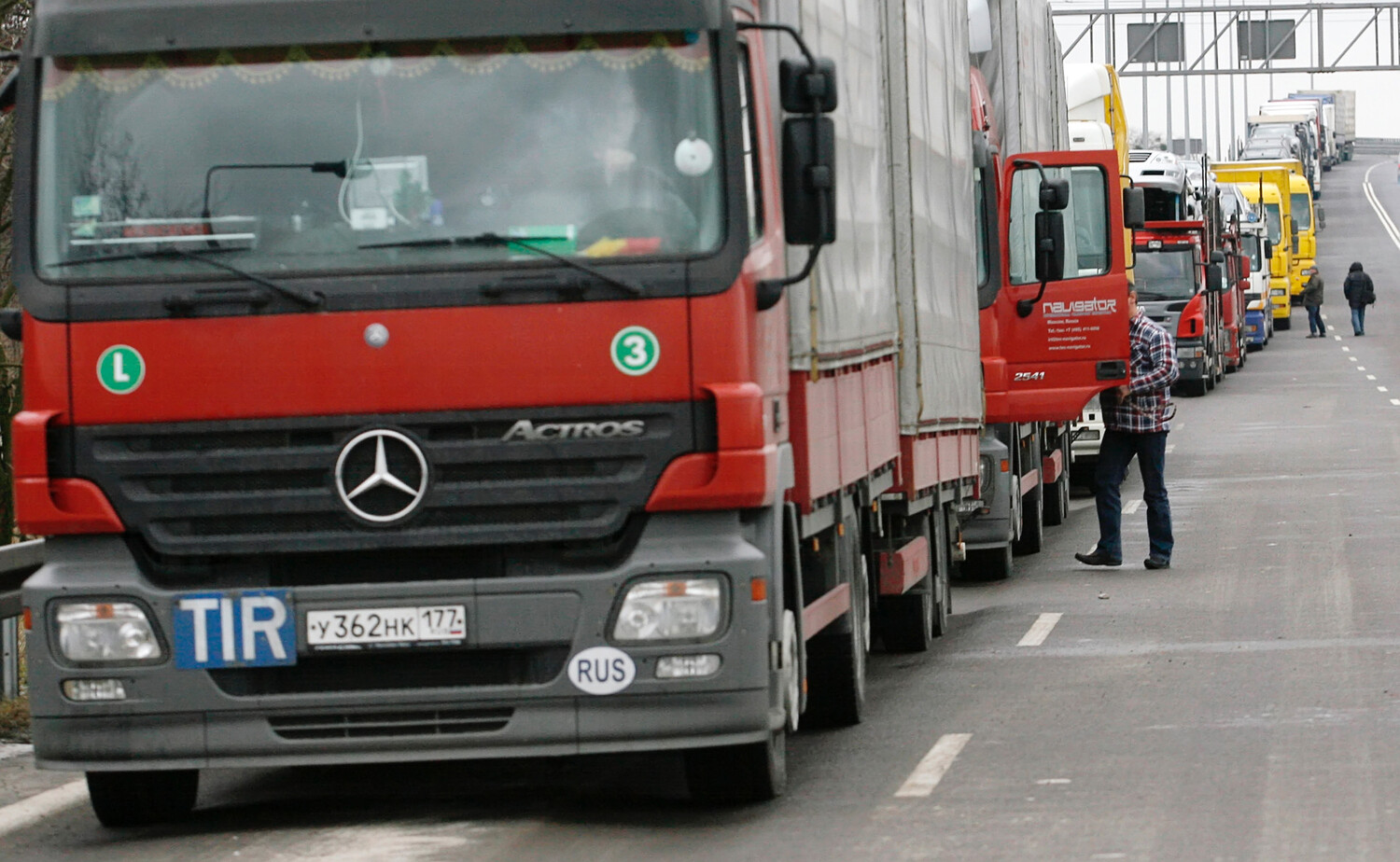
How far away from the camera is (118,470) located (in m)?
7.45

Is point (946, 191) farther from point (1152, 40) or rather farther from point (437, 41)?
point (1152, 40)

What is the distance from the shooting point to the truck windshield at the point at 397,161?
7355mm

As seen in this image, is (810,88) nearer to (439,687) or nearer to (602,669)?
(602,669)

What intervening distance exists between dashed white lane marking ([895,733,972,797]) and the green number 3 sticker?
190 centimetres

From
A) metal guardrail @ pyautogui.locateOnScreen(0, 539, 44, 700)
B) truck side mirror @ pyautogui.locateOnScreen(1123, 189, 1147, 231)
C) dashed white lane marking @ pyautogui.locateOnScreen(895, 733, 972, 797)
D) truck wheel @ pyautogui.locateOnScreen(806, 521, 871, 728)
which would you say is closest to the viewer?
dashed white lane marking @ pyautogui.locateOnScreen(895, 733, 972, 797)

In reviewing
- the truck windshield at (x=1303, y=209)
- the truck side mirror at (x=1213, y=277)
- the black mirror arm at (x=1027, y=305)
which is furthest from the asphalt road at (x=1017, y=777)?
the truck windshield at (x=1303, y=209)

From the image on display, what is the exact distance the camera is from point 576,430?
7367 mm

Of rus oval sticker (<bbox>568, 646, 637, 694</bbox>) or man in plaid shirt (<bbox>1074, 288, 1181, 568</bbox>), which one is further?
man in plaid shirt (<bbox>1074, 288, 1181, 568</bbox>)

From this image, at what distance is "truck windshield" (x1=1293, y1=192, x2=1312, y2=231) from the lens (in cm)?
6938

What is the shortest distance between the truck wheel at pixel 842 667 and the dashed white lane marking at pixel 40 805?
2794 mm

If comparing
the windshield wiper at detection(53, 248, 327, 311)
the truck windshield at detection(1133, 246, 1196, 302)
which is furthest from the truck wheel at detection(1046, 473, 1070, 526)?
the truck windshield at detection(1133, 246, 1196, 302)

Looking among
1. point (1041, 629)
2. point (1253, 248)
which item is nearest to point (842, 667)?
point (1041, 629)

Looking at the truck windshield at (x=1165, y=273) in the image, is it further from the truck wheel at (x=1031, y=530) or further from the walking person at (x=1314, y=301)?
the walking person at (x=1314, y=301)

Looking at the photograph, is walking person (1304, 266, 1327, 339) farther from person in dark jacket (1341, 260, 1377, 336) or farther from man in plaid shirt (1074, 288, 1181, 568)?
man in plaid shirt (1074, 288, 1181, 568)
